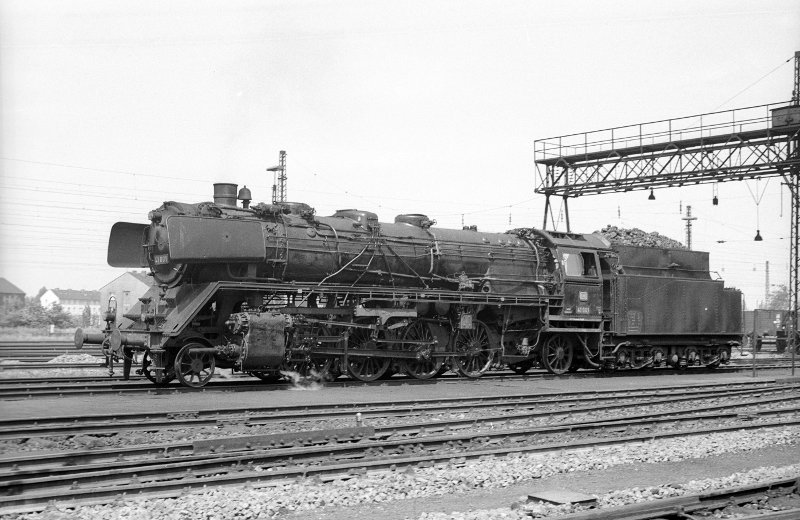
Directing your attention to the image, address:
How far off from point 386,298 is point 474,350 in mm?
3146

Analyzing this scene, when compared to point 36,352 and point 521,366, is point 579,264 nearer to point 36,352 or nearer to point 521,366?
point 521,366

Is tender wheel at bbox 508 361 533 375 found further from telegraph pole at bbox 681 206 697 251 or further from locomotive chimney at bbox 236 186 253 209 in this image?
telegraph pole at bbox 681 206 697 251

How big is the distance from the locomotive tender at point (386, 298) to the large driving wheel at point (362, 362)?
0.04 meters

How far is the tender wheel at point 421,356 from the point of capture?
58.6 feet

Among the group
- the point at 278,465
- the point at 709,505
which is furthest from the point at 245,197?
the point at 709,505

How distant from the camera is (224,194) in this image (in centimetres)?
1616

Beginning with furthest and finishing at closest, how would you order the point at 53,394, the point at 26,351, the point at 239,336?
the point at 26,351 < the point at 239,336 < the point at 53,394

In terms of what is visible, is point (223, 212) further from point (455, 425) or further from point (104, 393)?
point (455, 425)

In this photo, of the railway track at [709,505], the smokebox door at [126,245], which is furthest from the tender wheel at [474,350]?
the railway track at [709,505]

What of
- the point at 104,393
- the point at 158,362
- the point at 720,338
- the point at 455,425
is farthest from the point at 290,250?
the point at 720,338

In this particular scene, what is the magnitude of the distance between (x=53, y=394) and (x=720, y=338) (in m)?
19.2

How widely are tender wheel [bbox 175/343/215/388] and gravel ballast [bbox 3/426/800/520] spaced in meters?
7.57

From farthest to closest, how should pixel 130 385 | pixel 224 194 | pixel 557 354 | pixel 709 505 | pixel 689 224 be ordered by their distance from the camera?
1. pixel 689 224
2. pixel 557 354
3. pixel 224 194
4. pixel 130 385
5. pixel 709 505

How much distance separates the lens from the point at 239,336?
15430 mm
